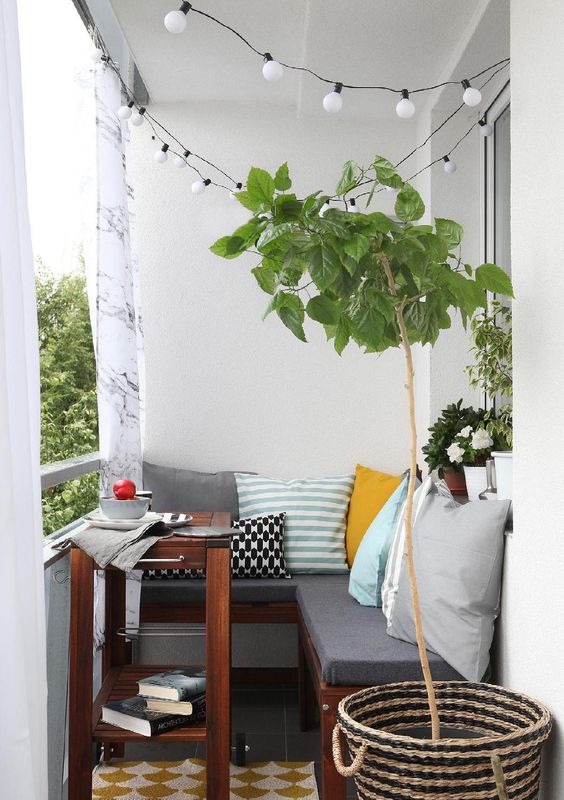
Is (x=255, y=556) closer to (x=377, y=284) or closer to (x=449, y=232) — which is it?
(x=377, y=284)

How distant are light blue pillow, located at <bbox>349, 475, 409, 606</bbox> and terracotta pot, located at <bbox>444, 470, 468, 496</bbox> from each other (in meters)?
0.19

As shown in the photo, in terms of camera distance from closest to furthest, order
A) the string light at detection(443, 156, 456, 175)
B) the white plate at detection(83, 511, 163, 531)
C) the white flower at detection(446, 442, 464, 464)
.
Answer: the white plate at detection(83, 511, 163, 531), the white flower at detection(446, 442, 464, 464), the string light at detection(443, 156, 456, 175)

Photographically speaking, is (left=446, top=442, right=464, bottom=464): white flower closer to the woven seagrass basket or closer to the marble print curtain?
the woven seagrass basket

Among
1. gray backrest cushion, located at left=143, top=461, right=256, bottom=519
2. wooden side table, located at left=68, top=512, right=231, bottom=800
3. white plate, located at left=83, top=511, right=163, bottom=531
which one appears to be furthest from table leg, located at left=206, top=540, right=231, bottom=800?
gray backrest cushion, located at left=143, top=461, right=256, bottom=519

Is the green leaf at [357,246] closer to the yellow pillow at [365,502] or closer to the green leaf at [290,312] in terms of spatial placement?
the green leaf at [290,312]

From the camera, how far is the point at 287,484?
3.96 metres

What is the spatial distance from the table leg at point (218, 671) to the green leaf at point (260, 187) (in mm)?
1029

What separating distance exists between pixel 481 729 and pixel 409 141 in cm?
300

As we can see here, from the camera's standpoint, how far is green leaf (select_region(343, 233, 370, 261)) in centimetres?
180

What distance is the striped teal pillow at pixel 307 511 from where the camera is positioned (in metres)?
3.77

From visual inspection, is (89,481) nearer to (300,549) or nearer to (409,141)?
(300,549)

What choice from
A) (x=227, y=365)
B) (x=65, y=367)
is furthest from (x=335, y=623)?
(x=65, y=367)

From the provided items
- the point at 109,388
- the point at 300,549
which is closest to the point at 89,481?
the point at 109,388

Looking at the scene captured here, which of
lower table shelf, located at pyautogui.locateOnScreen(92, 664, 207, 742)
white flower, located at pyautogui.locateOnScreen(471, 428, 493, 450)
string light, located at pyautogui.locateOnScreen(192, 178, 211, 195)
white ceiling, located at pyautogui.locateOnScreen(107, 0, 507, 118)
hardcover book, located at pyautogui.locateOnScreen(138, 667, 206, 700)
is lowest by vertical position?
lower table shelf, located at pyautogui.locateOnScreen(92, 664, 207, 742)
